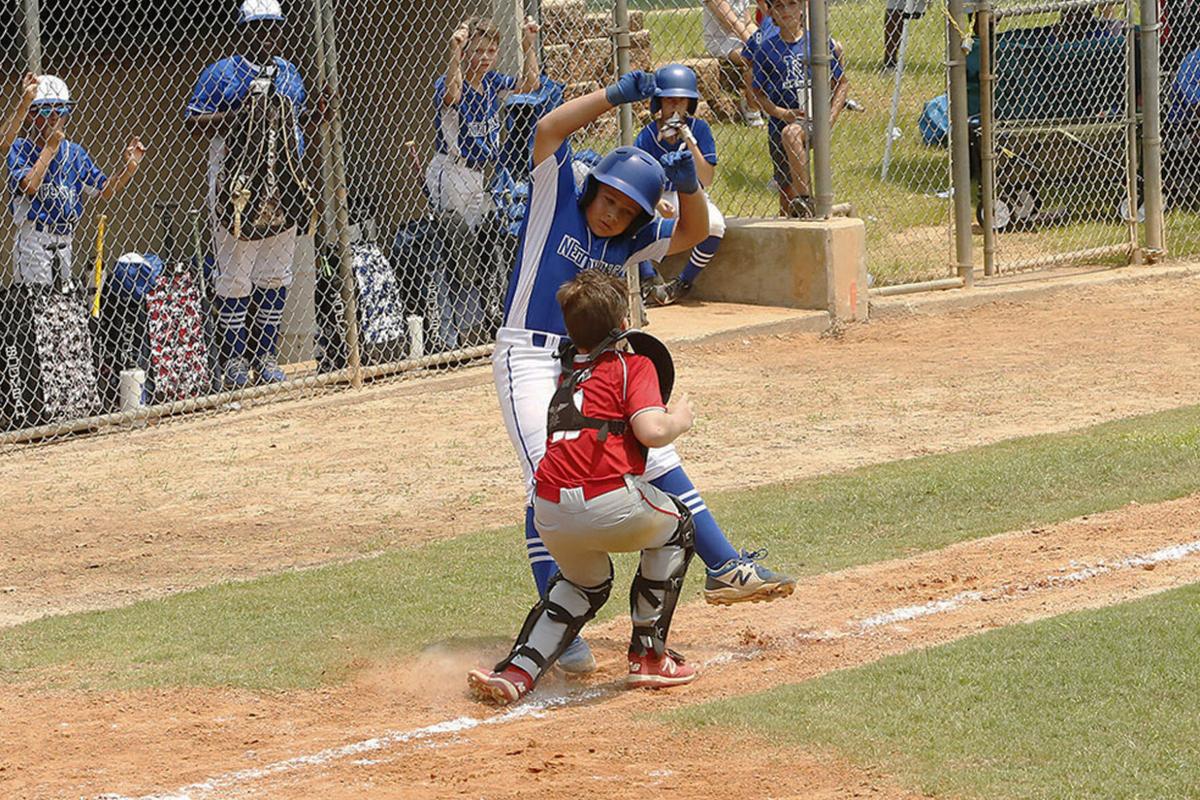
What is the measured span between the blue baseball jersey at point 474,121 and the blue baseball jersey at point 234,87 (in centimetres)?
101

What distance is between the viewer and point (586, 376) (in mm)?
Result: 5410

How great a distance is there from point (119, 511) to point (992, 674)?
486 centimetres

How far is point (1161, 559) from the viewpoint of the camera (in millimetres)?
6457

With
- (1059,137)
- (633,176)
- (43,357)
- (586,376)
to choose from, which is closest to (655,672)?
(586,376)

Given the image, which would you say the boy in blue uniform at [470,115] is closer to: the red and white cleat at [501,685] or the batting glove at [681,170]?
the batting glove at [681,170]

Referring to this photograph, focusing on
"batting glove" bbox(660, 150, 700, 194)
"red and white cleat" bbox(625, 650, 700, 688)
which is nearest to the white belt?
"batting glove" bbox(660, 150, 700, 194)

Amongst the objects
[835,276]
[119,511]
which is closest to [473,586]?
[119,511]

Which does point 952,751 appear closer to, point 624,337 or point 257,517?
point 624,337

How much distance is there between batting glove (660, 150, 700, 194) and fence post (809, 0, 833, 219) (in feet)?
21.1

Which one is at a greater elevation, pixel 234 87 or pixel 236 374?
pixel 234 87

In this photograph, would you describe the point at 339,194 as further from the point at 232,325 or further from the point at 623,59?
the point at 623,59

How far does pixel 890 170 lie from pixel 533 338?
12.5 m

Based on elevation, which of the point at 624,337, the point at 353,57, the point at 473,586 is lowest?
the point at 473,586

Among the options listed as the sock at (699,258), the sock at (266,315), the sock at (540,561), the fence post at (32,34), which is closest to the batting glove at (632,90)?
the sock at (540,561)
